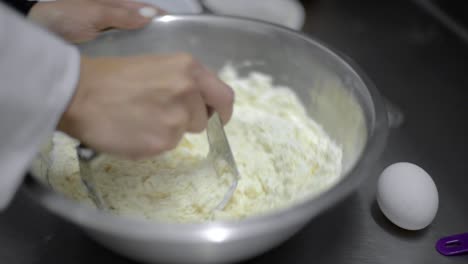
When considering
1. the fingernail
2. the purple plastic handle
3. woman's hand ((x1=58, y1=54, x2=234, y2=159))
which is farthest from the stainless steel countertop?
the fingernail

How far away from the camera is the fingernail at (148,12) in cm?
82

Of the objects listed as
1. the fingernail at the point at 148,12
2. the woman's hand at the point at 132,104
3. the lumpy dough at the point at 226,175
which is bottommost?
the lumpy dough at the point at 226,175

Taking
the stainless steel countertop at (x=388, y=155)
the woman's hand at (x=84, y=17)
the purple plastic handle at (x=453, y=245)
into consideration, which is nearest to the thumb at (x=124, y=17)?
the woman's hand at (x=84, y=17)

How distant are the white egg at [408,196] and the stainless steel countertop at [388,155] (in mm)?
42

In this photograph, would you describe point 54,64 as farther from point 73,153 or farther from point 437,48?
point 437,48

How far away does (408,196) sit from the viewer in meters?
0.65

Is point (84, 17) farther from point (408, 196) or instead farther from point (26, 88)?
point (408, 196)

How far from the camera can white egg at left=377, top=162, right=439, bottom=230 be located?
65cm

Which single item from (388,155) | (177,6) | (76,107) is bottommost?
(388,155)

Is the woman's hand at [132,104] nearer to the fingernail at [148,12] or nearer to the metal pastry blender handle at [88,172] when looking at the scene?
the metal pastry blender handle at [88,172]

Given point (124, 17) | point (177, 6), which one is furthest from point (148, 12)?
point (177, 6)

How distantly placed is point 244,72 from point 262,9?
27 cm

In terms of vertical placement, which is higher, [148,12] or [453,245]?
[148,12]

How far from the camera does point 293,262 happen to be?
662 mm
